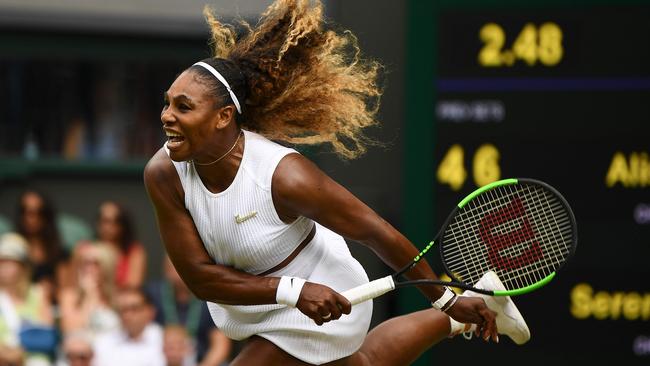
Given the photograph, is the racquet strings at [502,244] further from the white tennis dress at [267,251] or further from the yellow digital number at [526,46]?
the yellow digital number at [526,46]

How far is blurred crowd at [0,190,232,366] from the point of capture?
301 inches

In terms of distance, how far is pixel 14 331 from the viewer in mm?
7609

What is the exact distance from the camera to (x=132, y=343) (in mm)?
7680

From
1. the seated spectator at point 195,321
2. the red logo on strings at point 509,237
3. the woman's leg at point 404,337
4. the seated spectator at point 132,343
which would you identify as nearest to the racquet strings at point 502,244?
the red logo on strings at point 509,237

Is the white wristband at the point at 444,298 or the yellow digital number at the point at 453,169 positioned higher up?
the yellow digital number at the point at 453,169

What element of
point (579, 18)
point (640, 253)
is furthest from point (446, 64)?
point (640, 253)

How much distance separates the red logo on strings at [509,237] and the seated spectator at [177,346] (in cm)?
313

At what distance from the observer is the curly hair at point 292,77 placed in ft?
15.5

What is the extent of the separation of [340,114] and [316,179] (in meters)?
0.38

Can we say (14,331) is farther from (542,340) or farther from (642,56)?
(642,56)

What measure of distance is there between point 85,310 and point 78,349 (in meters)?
0.20

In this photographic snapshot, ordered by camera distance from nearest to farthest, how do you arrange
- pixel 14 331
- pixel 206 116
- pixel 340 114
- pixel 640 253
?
pixel 206 116 < pixel 340 114 < pixel 640 253 < pixel 14 331

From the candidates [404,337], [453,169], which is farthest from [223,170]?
[453,169]

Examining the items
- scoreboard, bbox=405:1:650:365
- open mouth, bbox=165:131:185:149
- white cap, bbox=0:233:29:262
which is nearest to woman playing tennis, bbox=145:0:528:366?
open mouth, bbox=165:131:185:149
